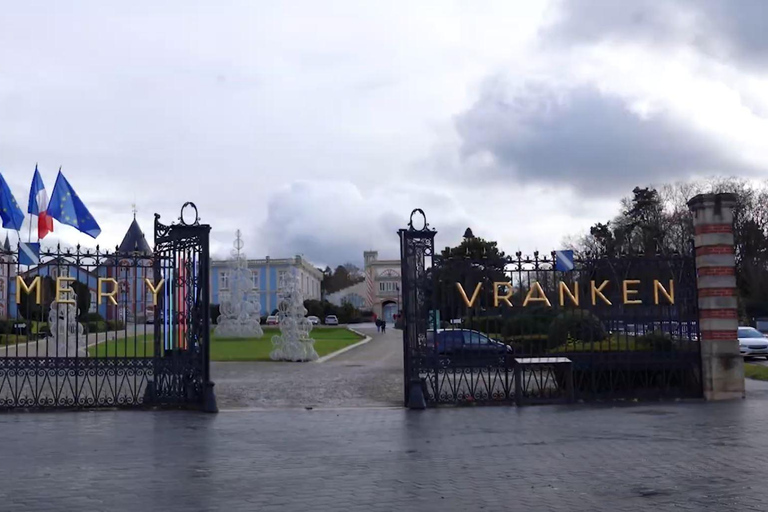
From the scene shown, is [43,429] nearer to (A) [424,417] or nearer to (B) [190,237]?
(B) [190,237]

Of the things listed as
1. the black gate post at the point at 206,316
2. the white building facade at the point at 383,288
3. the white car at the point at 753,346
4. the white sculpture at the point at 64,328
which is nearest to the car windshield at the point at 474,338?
the black gate post at the point at 206,316

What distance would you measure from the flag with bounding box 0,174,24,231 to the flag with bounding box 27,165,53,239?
692 mm

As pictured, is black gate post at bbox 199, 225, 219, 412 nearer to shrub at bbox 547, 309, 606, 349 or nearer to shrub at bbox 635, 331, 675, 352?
shrub at bbox 547, 309, 606, 349

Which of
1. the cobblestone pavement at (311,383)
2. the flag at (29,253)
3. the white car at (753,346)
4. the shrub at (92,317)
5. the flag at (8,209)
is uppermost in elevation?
the flag at (8,209)

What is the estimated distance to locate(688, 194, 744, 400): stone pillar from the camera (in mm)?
16594

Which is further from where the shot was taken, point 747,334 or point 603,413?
point 747,334

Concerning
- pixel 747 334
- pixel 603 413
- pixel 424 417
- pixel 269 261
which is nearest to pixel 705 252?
pixel 603 413

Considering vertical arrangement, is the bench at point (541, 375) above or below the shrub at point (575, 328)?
below

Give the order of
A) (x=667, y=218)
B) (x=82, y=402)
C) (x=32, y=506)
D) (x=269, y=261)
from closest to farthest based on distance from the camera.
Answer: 1. (x=32, y=506)
2. (x=82, y=402)
3. (x=667, y=218)
4. (x=269, y=261)

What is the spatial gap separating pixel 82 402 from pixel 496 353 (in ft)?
25.6

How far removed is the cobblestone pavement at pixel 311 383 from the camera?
17688 mm

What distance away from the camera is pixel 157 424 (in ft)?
45.1

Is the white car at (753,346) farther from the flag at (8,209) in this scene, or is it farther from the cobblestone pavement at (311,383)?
the flag at (8,209)

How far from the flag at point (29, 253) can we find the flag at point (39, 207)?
13.7 ft
